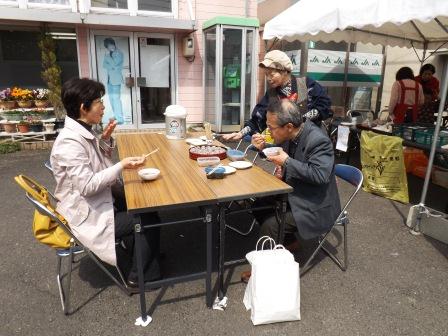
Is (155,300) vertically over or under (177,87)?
under

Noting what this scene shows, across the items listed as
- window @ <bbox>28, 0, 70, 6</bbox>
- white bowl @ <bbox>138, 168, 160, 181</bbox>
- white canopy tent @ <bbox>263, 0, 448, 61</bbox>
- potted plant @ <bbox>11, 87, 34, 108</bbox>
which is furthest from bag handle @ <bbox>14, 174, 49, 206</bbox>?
window @ <bbox>28, 0, 70, 6</bbox>

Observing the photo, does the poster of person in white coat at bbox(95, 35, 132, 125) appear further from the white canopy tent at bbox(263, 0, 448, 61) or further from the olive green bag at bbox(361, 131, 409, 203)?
the olive green bag at bbox(361, 131, 409, 203)

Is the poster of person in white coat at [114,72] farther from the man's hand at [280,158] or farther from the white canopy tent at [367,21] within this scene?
the man's hand at [280,158]

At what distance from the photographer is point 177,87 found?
313 inches

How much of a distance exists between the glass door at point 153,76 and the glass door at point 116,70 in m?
0.16

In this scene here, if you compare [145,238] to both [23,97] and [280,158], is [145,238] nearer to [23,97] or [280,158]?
[280,158]

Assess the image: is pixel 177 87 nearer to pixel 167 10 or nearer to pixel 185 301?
pixel 167 10

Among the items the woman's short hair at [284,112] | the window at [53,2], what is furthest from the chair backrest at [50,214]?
the window at [53,2]

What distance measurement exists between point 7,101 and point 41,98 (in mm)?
590

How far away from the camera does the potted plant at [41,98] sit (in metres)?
6.75

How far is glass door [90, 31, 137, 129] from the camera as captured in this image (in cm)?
724

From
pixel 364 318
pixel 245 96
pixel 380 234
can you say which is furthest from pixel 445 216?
pixel 245 96

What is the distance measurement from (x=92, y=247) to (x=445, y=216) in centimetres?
323

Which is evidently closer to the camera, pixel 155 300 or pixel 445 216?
pixel 155 300
